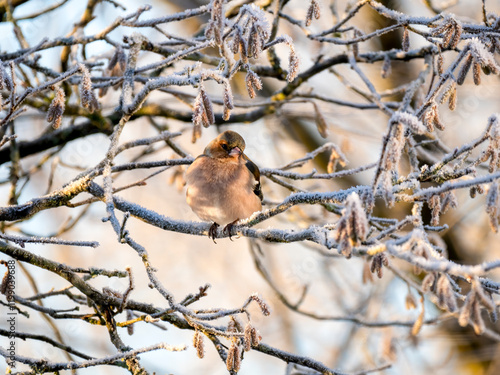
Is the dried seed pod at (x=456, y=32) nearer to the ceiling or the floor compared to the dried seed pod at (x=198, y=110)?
nearer to the ceiling

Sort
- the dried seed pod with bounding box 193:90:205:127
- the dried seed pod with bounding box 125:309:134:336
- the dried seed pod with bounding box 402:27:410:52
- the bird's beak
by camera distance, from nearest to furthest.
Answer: the dried seed pod with bounding box 193:90:205:127, the dried seed pod with bounding box 125:309:134:336, the dried seed pod with bounding box 402:27:410:52, the bird's beak

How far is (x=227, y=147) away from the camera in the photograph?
166 inches

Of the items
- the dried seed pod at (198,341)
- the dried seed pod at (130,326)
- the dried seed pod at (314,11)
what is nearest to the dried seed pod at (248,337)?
the dried seed pod at (198,341)

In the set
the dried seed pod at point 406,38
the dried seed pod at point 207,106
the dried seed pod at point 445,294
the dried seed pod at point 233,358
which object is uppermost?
the dried seed pod at point 406,38

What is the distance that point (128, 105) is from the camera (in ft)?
8.57

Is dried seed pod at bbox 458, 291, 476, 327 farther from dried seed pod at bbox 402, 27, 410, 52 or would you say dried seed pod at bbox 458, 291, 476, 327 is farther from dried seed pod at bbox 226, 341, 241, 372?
dried seed pod at bbox 402, 27, 410, 52

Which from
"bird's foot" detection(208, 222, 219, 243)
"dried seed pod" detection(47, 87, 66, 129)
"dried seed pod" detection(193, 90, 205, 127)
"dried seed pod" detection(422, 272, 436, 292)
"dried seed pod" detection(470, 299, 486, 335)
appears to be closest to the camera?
"dried seed pod" detection(470, 299, 486, 335)

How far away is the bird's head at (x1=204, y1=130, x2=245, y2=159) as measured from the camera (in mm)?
4164

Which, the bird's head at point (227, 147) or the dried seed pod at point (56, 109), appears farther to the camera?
the bird's head at point (227, 147)

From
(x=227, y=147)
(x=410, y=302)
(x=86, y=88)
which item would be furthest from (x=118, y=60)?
(x=410, y=302)

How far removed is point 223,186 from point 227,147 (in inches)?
17.2

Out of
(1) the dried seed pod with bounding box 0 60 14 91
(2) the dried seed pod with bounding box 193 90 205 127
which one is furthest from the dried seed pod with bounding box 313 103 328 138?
(1) the dried seed pod with bounding box 0 60 14 91

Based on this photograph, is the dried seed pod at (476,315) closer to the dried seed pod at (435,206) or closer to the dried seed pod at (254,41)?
the dried seed pod at (435,206)

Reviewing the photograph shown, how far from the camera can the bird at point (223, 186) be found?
379 cm
